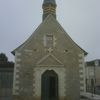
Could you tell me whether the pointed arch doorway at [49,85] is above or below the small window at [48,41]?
below

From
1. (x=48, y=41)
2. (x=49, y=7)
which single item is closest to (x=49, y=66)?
(x=48, y=41)

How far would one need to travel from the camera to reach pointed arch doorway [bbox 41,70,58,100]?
73.9 feet

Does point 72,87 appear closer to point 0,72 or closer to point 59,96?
point 59,96

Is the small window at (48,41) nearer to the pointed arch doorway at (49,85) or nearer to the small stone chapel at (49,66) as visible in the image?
the small stone chapel at (49,66)

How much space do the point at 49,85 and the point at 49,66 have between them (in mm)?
1599

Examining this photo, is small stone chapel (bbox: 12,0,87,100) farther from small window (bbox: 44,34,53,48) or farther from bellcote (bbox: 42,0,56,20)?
bellcote (bbox: 42,0,56,20)

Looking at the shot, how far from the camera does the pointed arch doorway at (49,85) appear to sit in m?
22.5

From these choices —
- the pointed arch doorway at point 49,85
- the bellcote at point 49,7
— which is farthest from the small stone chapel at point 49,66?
the bellcote at point 49,7

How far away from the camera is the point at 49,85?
22.9 metres

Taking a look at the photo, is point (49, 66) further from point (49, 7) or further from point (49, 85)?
point (49, 7)

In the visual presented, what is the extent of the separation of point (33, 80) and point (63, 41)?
4.21 metres

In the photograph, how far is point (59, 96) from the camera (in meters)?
22.3

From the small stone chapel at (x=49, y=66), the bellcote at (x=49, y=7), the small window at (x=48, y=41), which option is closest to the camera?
the small stone chapel at (x=49, y=66)

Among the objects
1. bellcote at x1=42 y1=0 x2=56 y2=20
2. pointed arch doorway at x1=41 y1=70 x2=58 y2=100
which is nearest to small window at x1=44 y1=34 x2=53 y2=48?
pointed arch doorway at x1=41 y1=70 x2=58 y2=100
